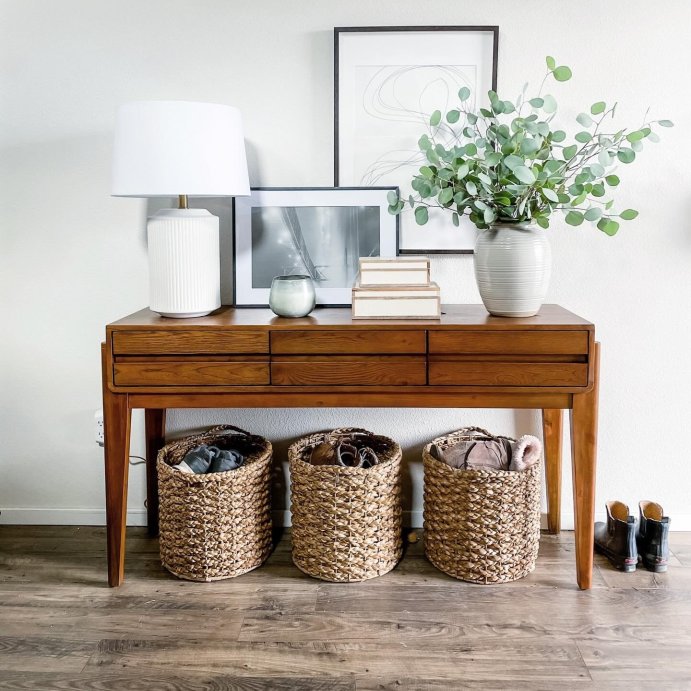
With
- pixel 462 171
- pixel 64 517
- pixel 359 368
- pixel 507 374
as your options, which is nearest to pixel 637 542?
pixel 507 374

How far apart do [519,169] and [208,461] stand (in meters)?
1.25

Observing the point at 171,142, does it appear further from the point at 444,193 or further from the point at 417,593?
the point at 417,593

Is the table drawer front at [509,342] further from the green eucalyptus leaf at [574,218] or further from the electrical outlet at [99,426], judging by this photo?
the electrical outlet at [99,426]

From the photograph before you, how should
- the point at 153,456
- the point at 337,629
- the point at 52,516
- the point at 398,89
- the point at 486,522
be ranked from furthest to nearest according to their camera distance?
1. the point at 52,516
2. the point at 153,456
3. the point at 398,89
4. the point at 486,522
5. the point at 337,629

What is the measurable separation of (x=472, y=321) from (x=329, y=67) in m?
0.98

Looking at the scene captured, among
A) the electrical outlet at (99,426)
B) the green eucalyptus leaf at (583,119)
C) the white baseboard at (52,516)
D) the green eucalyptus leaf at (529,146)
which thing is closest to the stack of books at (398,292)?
the green eucalyptus leaf at (529,146)

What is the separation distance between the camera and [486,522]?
82.3 inches

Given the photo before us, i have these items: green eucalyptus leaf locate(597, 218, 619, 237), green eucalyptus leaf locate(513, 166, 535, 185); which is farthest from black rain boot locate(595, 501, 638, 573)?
Result: green eucalyptus leaf locate(513, 166, 535, 185)

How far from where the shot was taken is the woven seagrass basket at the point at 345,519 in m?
2.09

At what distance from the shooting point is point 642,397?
2459mm

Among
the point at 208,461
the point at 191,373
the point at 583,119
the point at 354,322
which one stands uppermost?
the point at 583,119

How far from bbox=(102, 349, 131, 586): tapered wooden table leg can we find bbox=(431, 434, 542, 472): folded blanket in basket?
0.95 m

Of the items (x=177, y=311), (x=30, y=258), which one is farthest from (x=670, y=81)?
(x=30, y=258)

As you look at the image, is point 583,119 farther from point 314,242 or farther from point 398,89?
point 314,242
